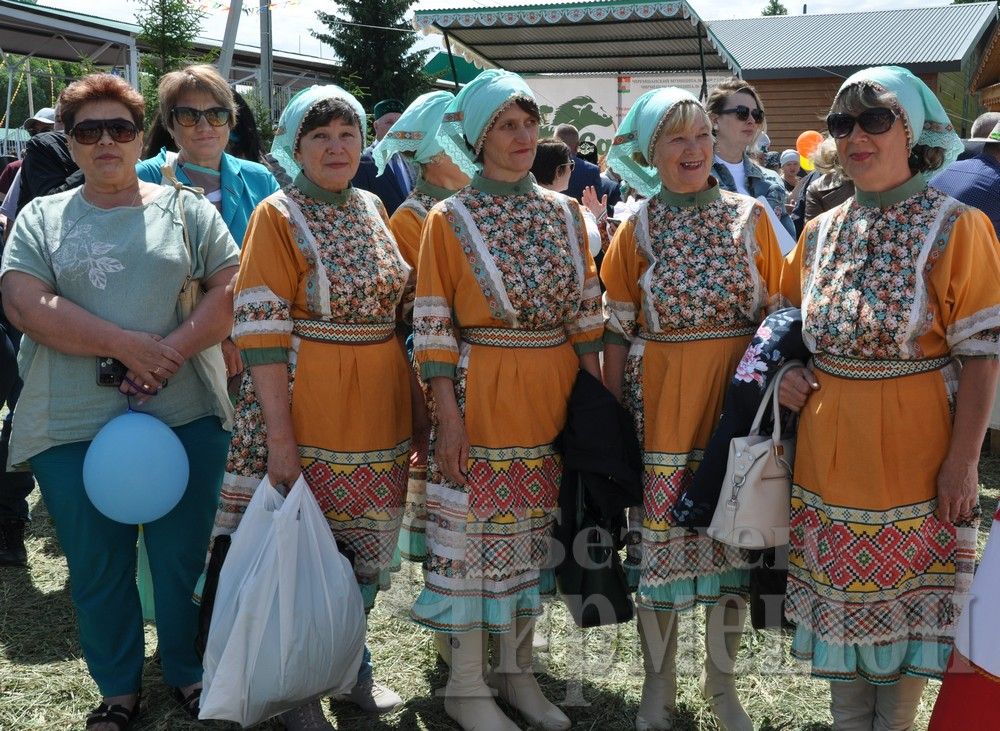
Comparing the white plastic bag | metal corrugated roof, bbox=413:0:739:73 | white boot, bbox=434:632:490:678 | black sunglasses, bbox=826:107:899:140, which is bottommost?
white boot, bbox=434:632:490:678

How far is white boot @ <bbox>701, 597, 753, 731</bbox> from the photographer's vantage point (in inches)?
119

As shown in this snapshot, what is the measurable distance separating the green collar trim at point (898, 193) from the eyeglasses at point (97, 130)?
7.16ft

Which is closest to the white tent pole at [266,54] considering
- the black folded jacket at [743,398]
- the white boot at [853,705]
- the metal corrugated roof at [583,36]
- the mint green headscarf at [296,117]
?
the metal corrugated roof at [583,36]

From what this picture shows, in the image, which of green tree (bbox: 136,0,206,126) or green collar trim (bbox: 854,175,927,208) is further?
green tree (bbox: 136,0,206,126)

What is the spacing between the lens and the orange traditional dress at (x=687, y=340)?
112 inches

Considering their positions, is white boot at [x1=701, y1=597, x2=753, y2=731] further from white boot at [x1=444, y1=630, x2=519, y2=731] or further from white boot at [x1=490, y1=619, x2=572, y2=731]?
white boot at [x1=444, y1=630, x2=519, y2=731]

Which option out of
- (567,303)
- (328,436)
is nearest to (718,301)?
(567,303)

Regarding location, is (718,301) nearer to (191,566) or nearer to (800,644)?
(800,644)

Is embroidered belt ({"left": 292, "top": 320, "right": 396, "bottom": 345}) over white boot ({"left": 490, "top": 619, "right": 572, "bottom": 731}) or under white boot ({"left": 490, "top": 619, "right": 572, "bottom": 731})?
over

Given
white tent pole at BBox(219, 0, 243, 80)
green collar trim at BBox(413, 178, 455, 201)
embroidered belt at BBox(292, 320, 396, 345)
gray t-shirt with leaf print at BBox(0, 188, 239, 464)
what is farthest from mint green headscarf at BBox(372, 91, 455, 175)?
white tent pole at BBox(219, 0, 243, 80)

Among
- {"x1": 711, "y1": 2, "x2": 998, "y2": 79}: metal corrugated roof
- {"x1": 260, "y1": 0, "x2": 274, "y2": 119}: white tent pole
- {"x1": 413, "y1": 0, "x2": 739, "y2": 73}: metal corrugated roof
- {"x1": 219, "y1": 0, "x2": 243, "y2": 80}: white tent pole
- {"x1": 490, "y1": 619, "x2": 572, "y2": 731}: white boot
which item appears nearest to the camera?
{"x1": 490, "y1": 619, "x2": 572, "y2": 731}: white boot

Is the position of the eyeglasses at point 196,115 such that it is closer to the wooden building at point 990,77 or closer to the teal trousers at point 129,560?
the teal trousers at point 129,560

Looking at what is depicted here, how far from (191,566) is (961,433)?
237 cm

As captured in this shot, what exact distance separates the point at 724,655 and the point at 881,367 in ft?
3.66
